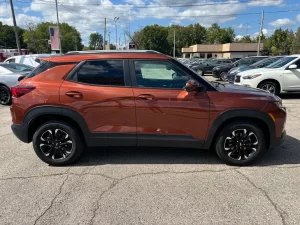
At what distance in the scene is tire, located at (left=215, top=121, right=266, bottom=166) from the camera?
12.3ft

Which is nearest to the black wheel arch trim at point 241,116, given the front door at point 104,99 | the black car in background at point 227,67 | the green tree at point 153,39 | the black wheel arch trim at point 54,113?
the front door at point 104,99

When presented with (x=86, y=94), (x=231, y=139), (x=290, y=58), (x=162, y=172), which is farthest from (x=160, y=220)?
(x=290, y=58)

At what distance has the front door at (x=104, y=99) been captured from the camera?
368 cm

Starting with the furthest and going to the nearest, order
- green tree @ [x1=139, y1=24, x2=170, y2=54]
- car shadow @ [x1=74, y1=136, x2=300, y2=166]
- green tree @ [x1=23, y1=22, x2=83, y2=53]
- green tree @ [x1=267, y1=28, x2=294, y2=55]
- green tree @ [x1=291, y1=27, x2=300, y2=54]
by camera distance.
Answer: green tree @ [x1=23, y1=22, x2=83, y2=53]
green tree @ [x1=139, y1=24, x2=170, y2=54]
green tree @ [x1=267, y1=28, x2=294, y2=55]
green tree @ [x1=291, y1=27, x2=300, y2=54]
car shadow @ [x1=74, y1=136, x2=300, y2=166]

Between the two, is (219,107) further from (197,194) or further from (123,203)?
(123,203)

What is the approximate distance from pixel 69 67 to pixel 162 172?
2089mm

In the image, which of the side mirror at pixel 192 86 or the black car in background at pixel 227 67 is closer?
the side mirror at pixel 192 86

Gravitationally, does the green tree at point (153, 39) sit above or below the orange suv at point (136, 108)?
above

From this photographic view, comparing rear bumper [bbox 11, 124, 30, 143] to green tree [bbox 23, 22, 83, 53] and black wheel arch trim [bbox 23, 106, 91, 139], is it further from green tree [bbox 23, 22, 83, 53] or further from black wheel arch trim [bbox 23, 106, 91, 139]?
green tree [bbox 23, 22, 83, 53]

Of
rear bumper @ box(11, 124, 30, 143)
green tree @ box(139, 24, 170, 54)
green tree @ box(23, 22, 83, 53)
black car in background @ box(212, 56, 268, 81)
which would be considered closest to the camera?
rear bumper @ box(11, 124, 30, 143)

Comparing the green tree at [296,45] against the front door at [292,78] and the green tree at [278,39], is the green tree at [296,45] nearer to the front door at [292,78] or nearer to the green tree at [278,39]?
the green tree at [278,39]

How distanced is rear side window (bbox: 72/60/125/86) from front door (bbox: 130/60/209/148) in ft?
0.69

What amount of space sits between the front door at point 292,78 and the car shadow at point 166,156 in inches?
217

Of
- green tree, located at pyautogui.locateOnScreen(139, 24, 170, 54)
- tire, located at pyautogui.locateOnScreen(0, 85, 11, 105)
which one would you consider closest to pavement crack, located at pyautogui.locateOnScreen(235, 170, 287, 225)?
tire, located at pyautogui.locateOnScreen(0, 85, 11, 105)
